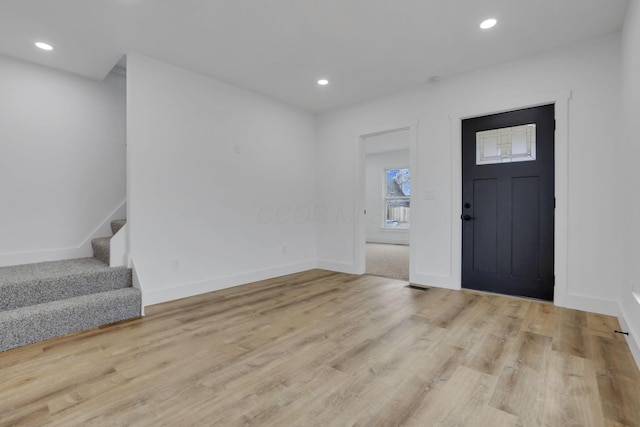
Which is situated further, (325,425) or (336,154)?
(336,154)

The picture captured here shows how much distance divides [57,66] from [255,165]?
2.40m

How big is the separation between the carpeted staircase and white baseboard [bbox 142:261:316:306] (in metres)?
0.28

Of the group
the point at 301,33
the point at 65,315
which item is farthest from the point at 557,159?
the point at 65,315

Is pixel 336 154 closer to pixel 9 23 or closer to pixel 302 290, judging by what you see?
pixel 302 290

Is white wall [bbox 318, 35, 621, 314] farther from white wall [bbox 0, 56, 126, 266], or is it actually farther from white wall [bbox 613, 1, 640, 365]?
white wall [bbox 0, 56, 126, 266]

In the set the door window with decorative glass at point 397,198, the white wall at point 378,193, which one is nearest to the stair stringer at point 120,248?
the white wall at point 378,193

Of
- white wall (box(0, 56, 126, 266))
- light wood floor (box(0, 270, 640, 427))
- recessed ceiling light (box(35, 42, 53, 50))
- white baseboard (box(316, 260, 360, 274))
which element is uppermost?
recessed ceiling light (box(35, 42, 53, 50))

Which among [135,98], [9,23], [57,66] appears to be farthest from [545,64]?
[57,66]

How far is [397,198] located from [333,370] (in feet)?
25.5

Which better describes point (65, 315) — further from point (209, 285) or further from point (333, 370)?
point (333, 370)

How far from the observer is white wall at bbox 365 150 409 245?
9042 millimetres

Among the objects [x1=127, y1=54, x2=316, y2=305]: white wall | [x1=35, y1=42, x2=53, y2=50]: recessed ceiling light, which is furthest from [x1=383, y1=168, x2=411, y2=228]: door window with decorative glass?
[x1=35, y1=42, x2=53, y2=50]: recessed ceiling light

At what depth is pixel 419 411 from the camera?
1.53m

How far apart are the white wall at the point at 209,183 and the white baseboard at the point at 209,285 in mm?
11
